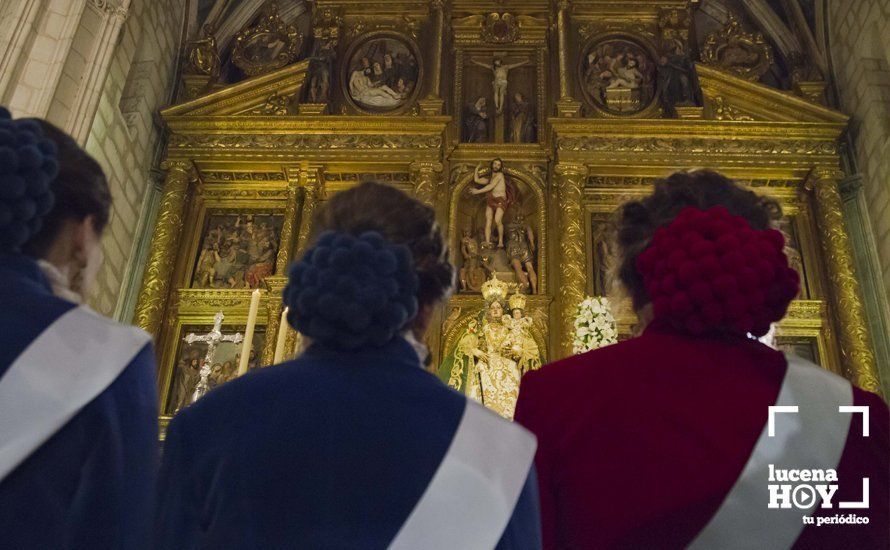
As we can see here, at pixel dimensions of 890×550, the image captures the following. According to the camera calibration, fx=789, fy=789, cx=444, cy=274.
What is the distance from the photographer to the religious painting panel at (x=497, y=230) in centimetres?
848

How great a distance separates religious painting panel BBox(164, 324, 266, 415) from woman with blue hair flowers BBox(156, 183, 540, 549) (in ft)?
20.8

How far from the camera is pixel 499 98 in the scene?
9.76 meters

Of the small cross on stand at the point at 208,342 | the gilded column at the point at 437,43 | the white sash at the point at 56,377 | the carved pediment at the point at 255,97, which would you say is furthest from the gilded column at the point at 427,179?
the white sash at the point at 56,377

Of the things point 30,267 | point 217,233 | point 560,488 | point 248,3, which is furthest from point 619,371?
point 248,3

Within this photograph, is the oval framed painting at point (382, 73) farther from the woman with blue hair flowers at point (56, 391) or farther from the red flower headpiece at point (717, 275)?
the woman with blue hair flowers at point (56, 391)

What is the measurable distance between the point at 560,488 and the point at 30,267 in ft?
4.10

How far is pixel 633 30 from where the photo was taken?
10172mm

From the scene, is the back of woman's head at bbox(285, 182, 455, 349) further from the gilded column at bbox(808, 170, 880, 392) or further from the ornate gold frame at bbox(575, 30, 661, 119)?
the ornate gold frame at bbox(575, 30, 661, 119)

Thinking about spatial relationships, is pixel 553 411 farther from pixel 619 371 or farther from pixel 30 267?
pixel 30 267

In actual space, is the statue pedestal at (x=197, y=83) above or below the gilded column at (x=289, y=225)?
above

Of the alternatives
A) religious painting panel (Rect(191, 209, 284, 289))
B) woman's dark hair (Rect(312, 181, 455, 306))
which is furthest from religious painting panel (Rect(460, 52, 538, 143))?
woman's dark hair (Rect(312, 181, 455, 306))

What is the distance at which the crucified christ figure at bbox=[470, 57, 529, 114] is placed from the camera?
32.0 ft

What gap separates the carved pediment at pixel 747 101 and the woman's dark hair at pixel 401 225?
321 inches

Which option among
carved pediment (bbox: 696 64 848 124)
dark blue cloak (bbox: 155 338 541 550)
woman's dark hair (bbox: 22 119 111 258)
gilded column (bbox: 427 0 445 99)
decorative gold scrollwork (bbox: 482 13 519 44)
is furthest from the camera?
decorative gold scrollwork (bbox: 482 13 519 44)
